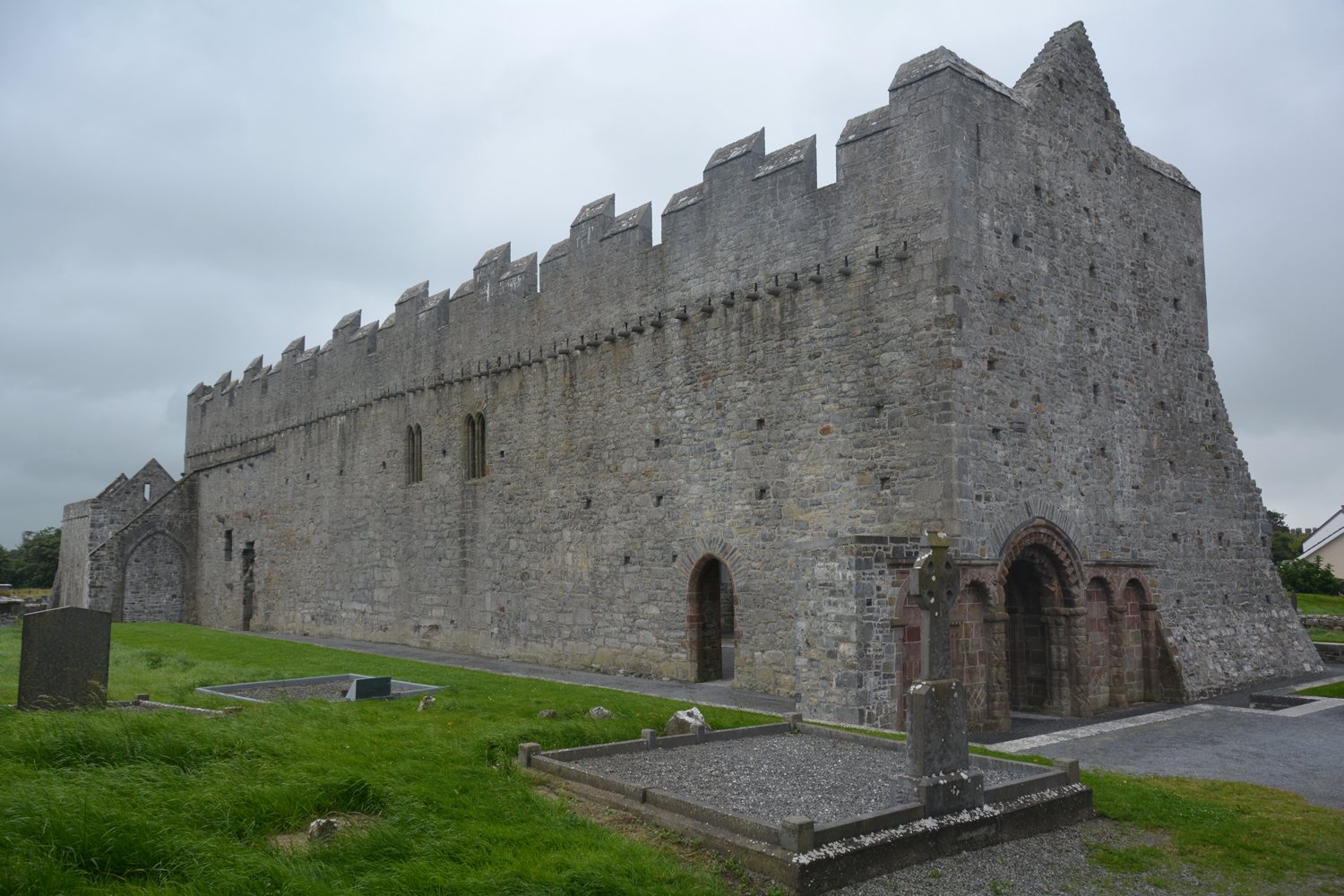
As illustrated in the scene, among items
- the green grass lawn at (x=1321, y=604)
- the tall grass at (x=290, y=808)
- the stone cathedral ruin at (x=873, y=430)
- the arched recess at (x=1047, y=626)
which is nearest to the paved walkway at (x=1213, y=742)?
the arched recess at (x=1047, y=626)

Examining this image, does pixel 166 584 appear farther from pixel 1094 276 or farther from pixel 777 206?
pixel 1094 276

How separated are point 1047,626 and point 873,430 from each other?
416cm

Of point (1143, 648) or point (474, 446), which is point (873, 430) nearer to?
point (1143, 648)

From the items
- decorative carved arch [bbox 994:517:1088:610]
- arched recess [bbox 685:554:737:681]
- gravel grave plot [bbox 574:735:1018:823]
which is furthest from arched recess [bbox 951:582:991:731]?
arched recess [bbox 685:554:737:681]

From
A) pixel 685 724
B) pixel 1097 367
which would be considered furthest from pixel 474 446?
pixel 1097 367

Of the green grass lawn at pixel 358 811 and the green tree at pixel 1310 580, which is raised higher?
the green tree at pixel 1310 580

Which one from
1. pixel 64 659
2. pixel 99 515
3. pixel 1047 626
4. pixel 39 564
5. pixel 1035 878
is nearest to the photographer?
pixel 1035 878

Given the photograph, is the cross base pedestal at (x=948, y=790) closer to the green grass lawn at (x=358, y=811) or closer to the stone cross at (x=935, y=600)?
the stone cross at (x=935, y=600)

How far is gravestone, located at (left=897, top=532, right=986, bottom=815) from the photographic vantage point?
6438mm

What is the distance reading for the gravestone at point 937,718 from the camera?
21.1ft

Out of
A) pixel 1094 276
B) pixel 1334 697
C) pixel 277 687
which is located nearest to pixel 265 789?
pixel 277 687

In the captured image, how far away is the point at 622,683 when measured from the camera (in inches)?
597

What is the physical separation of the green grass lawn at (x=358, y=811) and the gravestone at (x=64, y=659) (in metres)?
0.83

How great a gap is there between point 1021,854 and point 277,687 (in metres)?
10.5
